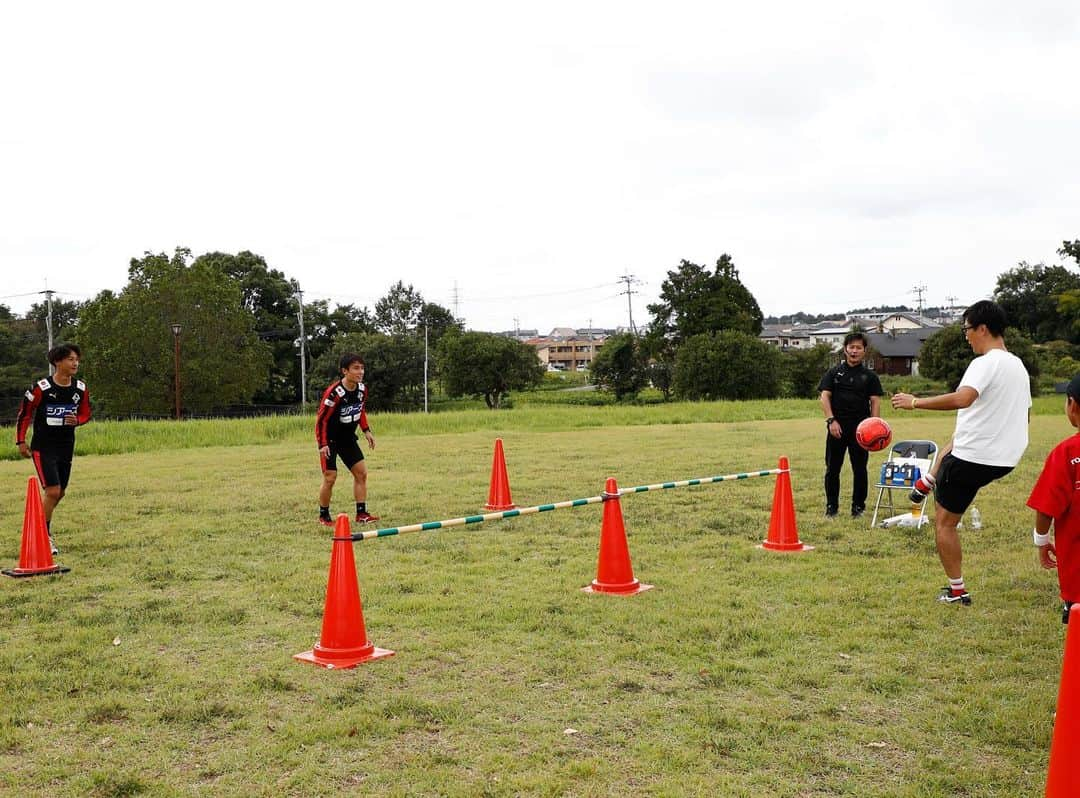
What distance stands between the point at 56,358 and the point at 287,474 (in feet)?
23.1

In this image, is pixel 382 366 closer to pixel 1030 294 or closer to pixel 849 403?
pixel 1030 294

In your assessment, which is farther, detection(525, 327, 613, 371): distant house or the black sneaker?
detection(525, 327, 613, 371): distant house

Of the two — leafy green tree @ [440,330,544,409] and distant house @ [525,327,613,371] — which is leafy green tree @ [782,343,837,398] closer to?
leafy green tree @ [440,330,544,409]

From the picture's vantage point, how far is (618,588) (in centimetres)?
695

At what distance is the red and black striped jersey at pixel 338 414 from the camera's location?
9703 millimetres

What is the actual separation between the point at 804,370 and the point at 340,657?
232 feet

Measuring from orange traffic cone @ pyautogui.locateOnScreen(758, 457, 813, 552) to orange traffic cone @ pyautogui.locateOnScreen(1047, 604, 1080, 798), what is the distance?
5.23 m

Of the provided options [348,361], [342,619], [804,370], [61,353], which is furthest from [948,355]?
[342,619]

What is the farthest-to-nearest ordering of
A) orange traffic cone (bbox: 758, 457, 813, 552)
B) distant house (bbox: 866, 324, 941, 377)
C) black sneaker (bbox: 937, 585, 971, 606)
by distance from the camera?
distant house (bbox: 866, 324, 941, 377), orange traffic cone (bbox: 758, 457, 813, 552), black sneaker (bbox: 937, 585, 971, 606)

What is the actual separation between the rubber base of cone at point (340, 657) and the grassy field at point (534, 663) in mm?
113

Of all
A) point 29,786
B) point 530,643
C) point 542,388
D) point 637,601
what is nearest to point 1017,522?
point 637,601

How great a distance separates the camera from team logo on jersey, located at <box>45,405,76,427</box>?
27.8 feet

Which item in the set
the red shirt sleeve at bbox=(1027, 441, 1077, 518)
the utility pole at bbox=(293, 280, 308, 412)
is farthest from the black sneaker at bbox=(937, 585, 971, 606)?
the utility pole at bbox=(293, 280, 308, 412)

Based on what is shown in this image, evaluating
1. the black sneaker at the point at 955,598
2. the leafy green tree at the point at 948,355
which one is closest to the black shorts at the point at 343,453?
the black sneaker at the point at 955,598
